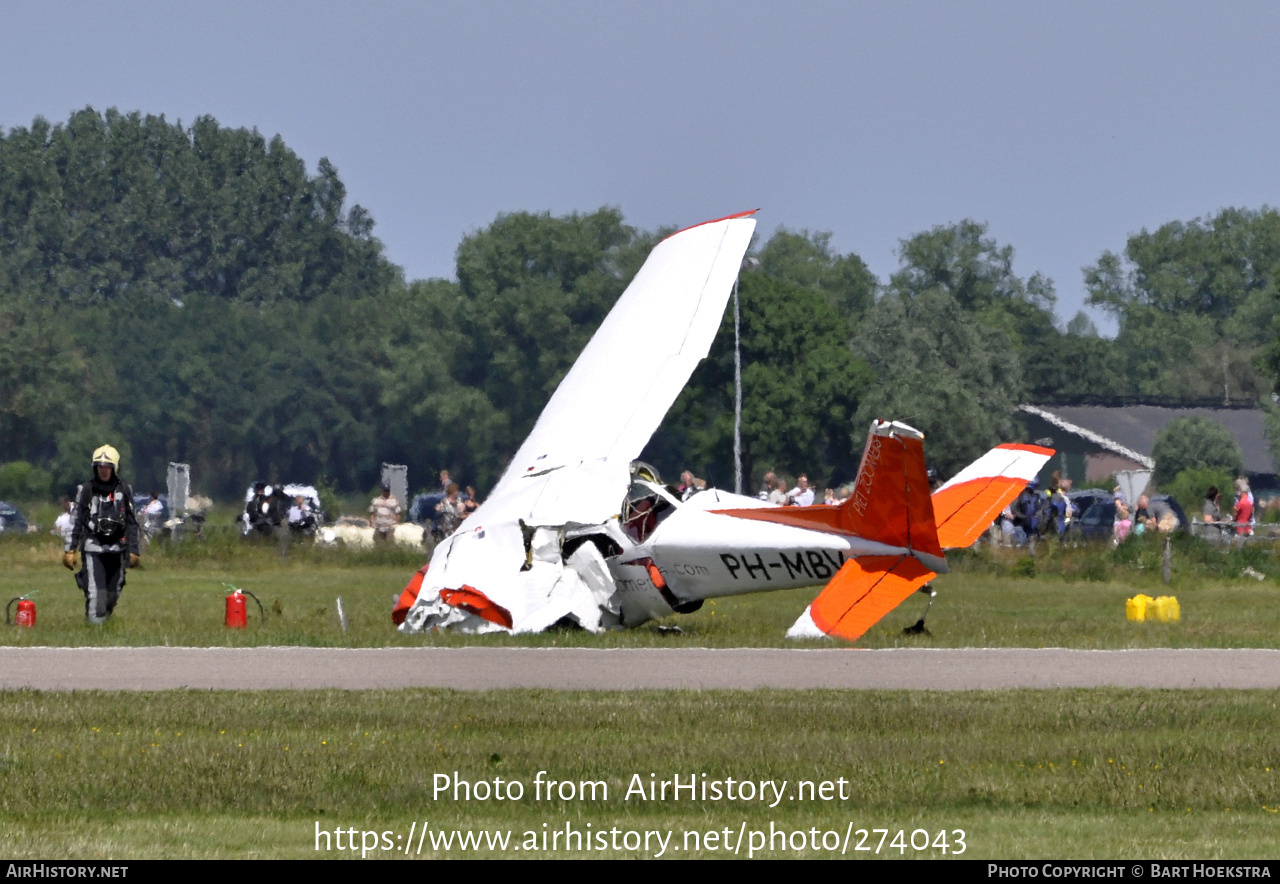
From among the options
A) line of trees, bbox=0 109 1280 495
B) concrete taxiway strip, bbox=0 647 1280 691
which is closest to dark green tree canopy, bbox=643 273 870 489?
line of trees, bbox=0 109 1280 495

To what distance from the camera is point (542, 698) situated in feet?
39.7

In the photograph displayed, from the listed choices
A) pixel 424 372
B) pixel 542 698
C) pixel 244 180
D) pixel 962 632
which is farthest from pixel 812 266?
pixel 542 698

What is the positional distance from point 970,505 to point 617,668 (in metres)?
4.64

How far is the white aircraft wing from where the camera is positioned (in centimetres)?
1666

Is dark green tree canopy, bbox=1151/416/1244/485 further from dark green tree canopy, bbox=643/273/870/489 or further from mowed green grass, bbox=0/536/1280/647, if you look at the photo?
mowed green grass, bbox=0/536/1280/647

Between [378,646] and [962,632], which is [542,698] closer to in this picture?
[378,646]

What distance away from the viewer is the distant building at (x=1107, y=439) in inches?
2938

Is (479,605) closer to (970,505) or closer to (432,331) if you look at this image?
(970,505)

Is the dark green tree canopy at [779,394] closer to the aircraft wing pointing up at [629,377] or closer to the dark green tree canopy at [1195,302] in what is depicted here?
the dark green tree canopy at [1195,302]

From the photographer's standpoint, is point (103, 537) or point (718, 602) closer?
point (103, 537)

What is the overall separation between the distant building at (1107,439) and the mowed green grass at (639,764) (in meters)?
63.9

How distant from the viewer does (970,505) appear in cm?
1688

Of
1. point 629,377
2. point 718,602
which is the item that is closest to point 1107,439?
point 718,602
